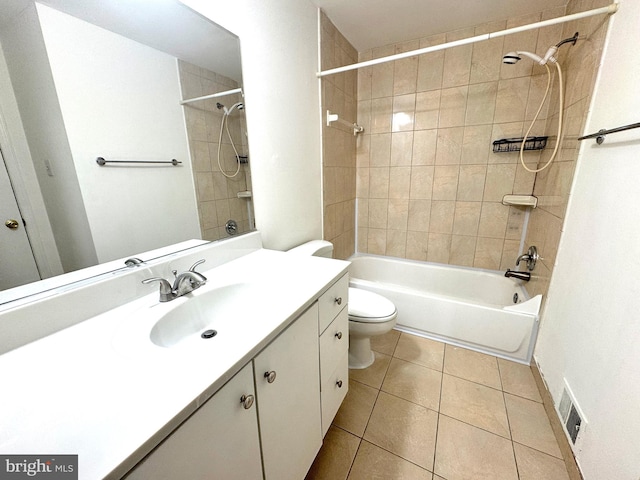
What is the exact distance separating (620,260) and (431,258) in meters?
1.54

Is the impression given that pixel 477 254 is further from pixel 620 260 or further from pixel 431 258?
pixel 620 260

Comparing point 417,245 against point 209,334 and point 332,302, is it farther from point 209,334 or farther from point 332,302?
point 209,334

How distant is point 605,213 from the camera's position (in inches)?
39.7

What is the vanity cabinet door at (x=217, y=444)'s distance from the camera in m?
0.43

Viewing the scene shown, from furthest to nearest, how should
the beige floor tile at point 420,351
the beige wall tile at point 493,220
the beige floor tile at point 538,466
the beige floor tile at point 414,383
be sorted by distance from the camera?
the beige wall tile at point 493,220, the beige floor tile at point 420,351, the beige floor tile at point 414,383, the beige floor tile at point 538,466

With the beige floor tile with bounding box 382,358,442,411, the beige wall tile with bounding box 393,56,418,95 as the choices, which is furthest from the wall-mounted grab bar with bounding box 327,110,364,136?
the beige floor tile with bounding box 382,358,442,411

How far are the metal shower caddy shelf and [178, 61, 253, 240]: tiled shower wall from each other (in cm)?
189

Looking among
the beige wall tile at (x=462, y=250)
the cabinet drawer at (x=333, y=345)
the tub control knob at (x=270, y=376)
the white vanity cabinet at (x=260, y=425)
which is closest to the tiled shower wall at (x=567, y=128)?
the beige wall tile at (x=462, y=250)

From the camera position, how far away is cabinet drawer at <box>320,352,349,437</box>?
1036mm

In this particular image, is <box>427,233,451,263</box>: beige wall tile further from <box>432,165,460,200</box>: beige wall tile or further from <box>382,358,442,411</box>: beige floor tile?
<box>382,358,442,411</box>: beige floor tile

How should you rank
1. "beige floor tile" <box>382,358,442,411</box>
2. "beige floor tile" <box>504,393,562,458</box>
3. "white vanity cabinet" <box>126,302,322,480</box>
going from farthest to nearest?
"beige floor tile" <box>382,358,442,411</box>
"beige floor tile" <box>504,393,562,458</box>
"white vanity cabinet" <box>126,302,322,480</box>

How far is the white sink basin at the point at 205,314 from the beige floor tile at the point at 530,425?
1.40 metres

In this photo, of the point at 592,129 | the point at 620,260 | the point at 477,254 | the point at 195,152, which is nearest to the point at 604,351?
the point at 620,260

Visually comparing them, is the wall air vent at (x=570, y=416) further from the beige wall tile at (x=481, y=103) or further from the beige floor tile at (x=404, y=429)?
the beige wall tile at (x=481, y=103)
